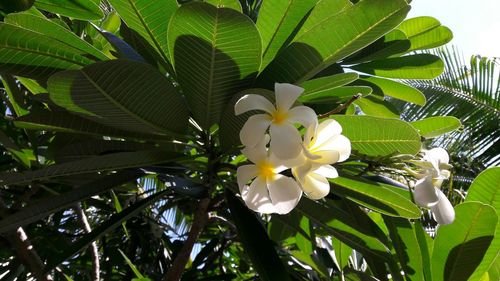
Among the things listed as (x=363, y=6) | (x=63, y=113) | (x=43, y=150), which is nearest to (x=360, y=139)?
Answer: (x=363, y=6)

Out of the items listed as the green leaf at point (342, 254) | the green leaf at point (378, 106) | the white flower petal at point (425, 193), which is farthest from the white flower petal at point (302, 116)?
the green leaf at point (342, 254)

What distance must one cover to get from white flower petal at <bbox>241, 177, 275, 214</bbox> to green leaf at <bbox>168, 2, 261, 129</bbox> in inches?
5.5

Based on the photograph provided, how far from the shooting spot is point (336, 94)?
846 mm

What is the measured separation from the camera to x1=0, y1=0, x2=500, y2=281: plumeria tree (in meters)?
0.69

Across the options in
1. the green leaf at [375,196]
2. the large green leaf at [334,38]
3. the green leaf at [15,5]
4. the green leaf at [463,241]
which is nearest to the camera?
the large green leaf at [334,38]

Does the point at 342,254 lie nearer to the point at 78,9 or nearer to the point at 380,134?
the point at 380,134

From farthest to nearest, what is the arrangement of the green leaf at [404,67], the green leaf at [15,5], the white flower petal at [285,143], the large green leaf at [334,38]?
1. the green leaf at [404,67]
2. the green leaf at [15,5]
3. the large green leaf at [334,38]
4. the white flower petal at [285,143]

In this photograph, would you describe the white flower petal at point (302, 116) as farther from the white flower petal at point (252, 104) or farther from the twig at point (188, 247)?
the twig at point (188, 247)

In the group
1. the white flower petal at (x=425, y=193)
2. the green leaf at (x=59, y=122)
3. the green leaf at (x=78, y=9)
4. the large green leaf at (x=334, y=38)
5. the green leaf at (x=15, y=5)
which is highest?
the green leaf at (x=15, y=5)

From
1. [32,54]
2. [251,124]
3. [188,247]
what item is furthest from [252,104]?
[188,247]

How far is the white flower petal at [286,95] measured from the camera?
653mm

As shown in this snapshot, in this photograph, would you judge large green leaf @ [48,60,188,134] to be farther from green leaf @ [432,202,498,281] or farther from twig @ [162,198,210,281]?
green leaf @ [432,202,498,281]

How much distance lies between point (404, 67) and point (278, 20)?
456mm

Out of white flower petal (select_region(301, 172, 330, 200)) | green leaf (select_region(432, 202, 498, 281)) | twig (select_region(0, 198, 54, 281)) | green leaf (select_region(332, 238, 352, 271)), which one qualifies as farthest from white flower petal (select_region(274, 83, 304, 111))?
green leaf (select_region(332, 238, 352, 271))
